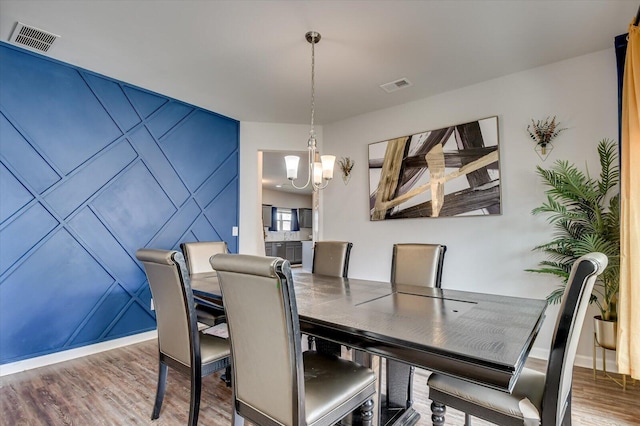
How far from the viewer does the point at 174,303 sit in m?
1.72

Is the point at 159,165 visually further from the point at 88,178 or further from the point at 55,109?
the point at 55,109

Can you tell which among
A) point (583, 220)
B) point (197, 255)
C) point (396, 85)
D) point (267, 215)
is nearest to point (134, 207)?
point (197, 255)

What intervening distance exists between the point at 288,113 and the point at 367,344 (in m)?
3.36

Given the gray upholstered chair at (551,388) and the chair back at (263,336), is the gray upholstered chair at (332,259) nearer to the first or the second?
the chair back at (263,336)

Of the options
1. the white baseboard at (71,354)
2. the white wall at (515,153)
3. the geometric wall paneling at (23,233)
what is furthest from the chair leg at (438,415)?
the geometric wall paneling at (23,233)

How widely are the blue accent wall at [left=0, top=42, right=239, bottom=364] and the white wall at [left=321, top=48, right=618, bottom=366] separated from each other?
2.59 meters

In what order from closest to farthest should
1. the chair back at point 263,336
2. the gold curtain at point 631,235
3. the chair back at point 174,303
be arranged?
1. the chair back at point 263,336
2. the chair back at point 174,303
3. the gold curtain at point 631,235

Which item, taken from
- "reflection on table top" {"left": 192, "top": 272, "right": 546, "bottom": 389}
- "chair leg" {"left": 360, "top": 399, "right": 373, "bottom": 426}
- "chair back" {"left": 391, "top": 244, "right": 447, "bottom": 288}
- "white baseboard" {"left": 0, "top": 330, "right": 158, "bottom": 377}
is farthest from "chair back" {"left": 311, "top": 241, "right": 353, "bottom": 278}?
"white baseboard" {"left": 0, "top": 330, "right": 158, "bottom": 377}

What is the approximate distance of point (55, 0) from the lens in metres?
2.04

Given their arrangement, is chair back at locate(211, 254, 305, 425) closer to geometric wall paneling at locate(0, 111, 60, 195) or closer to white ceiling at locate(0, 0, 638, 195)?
white ceiling at locate(0, 0, 638, 195)

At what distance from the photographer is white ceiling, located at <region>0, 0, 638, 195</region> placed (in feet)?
6.95

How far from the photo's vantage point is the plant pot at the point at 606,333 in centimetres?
225

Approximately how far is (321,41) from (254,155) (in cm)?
217

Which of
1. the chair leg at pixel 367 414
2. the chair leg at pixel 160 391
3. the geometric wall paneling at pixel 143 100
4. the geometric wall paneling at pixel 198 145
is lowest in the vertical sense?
the chair leg at pixel 160 391
